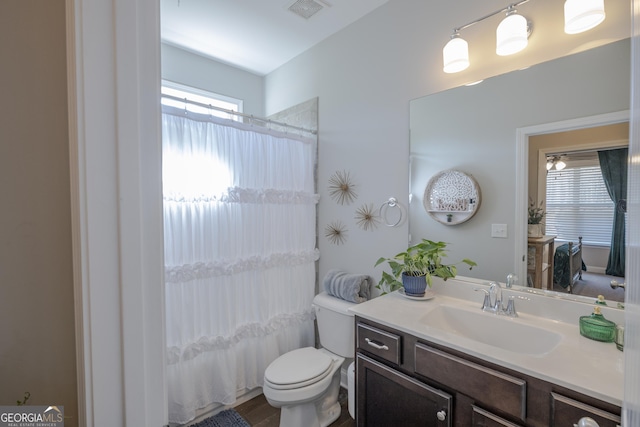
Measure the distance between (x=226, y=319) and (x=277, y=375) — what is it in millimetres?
545

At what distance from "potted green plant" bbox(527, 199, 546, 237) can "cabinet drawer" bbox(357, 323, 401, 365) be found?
868 mm

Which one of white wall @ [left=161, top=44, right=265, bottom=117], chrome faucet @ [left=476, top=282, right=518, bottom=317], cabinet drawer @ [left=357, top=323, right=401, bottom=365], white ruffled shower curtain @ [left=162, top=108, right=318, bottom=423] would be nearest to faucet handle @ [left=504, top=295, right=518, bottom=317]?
chrome faucet @ [left=476, top=282, right=518, bottom=317]

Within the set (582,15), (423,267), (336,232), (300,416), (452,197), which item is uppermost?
(582,15)

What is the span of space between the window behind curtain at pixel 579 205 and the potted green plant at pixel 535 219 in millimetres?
24

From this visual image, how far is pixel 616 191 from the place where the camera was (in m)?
1.18

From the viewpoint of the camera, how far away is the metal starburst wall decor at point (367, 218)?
2026 millimetres

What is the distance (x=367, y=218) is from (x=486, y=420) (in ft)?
4.28

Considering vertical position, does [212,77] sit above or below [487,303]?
above

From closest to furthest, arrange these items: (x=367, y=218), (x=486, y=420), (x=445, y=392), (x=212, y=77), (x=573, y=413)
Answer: (x=573, y=413) < (x=486, y=420) < (x=445, y=392) < (x=367, y=218) < (x=212, y=77)

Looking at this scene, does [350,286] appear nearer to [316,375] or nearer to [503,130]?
[316,375]

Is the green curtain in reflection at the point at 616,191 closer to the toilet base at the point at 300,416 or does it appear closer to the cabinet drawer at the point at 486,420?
the cabinet drawer at the point at 486,420

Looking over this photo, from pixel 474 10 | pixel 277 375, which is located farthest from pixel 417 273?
pixel 474 10

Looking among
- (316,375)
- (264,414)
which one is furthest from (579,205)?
(264,414)

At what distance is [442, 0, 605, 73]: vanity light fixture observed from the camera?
1138mm
